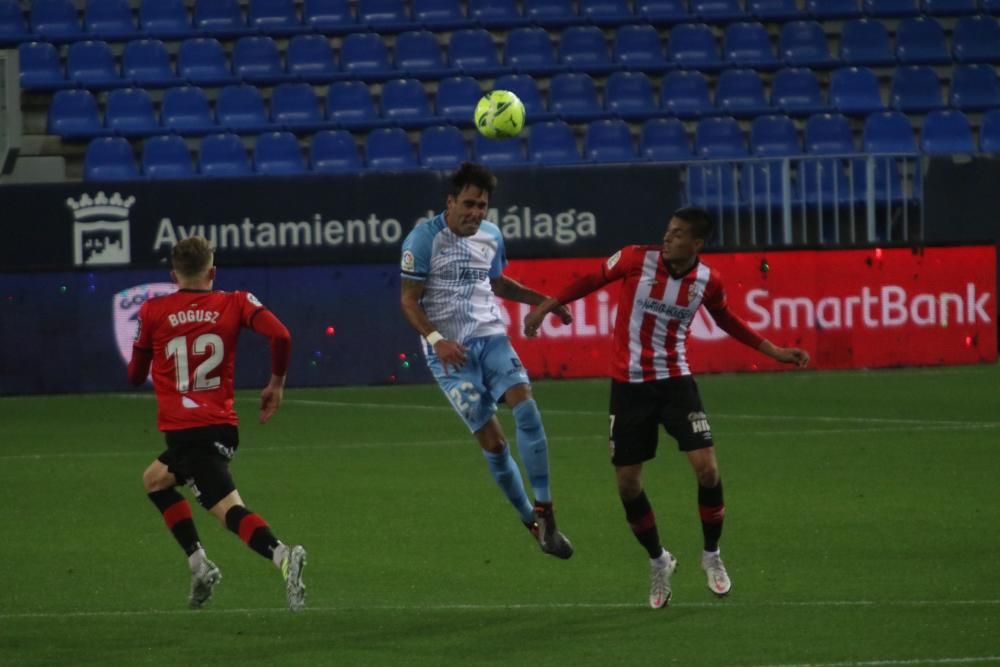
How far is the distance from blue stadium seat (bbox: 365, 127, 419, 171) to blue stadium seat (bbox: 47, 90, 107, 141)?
3.33 m

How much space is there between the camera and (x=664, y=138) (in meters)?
22.5

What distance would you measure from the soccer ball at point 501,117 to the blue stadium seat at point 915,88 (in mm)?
10201

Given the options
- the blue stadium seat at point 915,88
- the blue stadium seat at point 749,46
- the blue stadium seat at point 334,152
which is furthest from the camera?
the blue stadium seat at point 749,46

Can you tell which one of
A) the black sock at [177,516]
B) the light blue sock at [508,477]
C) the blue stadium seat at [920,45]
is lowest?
the light blue sock at [508,477]

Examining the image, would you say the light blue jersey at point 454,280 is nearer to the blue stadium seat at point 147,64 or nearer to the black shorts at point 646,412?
the black shorts at point 646,412

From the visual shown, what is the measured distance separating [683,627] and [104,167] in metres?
15.7

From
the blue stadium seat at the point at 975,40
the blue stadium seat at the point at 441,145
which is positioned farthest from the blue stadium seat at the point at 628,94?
the blue stadium seat at the point at 975,40

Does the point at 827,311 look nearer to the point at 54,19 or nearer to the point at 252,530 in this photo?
the point at 54,19

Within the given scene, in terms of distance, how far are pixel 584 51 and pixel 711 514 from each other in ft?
52.4

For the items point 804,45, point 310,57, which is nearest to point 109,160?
point 310,57

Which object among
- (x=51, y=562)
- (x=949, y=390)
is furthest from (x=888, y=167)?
(x=51, y=562)

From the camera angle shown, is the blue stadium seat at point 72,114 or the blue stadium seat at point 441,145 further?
the blue stadium seat at point 72,114

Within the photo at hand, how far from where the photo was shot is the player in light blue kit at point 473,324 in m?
9.13

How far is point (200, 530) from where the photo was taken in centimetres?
1077
